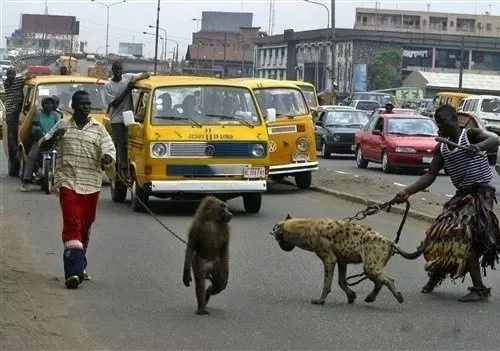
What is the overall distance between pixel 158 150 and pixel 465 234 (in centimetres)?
716

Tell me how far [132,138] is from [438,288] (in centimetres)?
779


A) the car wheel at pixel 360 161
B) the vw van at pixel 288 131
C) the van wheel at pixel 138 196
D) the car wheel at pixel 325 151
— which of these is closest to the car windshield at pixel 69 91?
the vw van at pixel 288 131

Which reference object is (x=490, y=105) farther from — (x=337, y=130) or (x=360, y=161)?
(x=360, y=161)

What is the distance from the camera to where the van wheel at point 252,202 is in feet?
58.2

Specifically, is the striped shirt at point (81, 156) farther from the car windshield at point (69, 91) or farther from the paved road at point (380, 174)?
the paved road at point (380, 174)

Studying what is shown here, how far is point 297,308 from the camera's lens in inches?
396

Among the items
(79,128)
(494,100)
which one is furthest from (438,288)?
(494,100)

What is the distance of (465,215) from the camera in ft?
34.8

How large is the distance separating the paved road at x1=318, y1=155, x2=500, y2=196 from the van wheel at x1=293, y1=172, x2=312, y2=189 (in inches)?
100

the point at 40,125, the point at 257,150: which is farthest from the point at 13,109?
the point at 257,150

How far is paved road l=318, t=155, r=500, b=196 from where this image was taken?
24.5 meters

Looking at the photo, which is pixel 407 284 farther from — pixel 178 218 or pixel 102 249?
pixel 178 218

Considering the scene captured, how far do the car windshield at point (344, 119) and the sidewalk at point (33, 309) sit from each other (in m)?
23.4

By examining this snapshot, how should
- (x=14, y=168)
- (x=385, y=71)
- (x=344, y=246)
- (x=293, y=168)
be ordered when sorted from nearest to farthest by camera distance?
(x=344, y=246) < (x=293, y=168) < (x=14, y=168) < (x=385, y=71)
